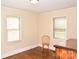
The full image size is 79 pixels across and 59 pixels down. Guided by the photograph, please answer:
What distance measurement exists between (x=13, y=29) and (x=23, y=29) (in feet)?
1.81

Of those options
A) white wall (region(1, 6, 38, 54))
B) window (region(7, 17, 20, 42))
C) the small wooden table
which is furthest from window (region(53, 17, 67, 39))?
the small wooden table

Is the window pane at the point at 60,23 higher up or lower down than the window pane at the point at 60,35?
higher up

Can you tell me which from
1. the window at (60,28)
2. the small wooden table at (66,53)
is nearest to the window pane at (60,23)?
the window at (60,28)

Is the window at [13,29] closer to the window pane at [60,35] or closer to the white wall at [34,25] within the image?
the white wall at [34,25]

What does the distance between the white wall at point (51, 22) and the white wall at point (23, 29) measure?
1.43 feet

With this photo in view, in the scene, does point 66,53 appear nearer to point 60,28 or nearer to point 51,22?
point 60,28

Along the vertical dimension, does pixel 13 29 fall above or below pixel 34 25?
below

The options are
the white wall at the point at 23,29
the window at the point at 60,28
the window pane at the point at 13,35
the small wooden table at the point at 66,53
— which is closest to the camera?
the small wooden table at the point at 66,53

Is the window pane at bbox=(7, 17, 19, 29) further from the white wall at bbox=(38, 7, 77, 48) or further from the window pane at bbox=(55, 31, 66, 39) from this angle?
the window pane at bbox=(55, 31, 66, 39)

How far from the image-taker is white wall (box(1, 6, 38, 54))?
3963 mm

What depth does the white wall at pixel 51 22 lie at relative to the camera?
165 inches

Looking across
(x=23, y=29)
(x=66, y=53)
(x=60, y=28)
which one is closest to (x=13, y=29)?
(x=23, y=29)

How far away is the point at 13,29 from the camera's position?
4.52 m

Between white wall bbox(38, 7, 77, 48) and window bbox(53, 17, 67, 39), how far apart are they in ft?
0.62
